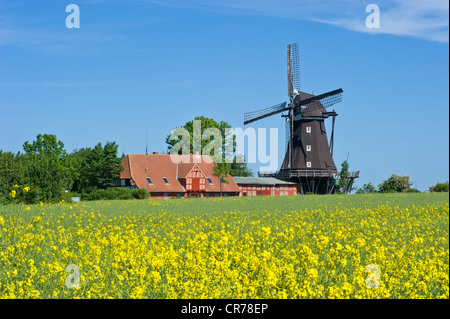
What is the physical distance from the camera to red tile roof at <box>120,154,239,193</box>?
63.5 metres

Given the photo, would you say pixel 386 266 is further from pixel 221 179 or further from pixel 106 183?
pixel 221 179

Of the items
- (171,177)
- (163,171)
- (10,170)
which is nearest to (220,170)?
(171,177)

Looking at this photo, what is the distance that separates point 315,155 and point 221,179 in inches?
527

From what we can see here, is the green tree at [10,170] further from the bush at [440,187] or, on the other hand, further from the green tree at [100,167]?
the bush at [440,187]

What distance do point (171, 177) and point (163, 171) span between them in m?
1.33

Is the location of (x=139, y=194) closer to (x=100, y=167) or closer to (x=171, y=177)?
(x=100, y=167)

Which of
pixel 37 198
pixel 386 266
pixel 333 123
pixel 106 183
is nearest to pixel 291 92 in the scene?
pixel 333 123

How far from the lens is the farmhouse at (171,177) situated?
6350 cm

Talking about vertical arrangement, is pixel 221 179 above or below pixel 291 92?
below

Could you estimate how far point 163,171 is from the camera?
217 feet

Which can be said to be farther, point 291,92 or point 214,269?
point 291,92

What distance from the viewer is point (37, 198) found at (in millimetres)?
40000

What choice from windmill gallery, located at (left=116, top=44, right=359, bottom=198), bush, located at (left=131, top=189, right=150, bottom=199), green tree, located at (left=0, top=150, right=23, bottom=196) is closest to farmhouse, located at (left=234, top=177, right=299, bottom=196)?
windmill gallery, located at (left=116, top=44, right=359, bottom=198)
